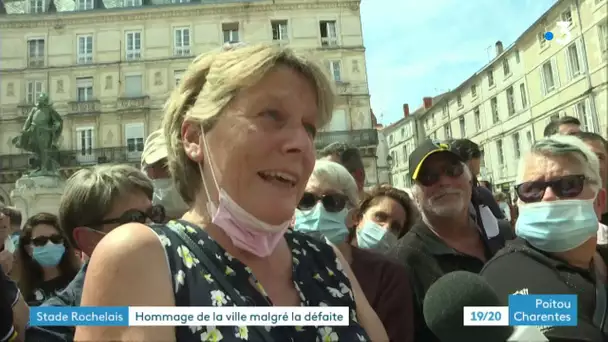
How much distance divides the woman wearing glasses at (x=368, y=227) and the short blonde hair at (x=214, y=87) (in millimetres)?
400

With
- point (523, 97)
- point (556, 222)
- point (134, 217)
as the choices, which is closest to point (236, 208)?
point (134, 217)

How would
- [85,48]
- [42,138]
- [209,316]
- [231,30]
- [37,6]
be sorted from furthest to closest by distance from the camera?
[231,30]
[37,6]
[85,48]
[42,138]
[209,316]

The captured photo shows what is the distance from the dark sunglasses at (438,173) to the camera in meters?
2.27

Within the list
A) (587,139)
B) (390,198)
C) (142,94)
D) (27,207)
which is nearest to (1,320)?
(390,198)

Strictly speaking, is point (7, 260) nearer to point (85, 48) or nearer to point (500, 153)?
point (500, 153)

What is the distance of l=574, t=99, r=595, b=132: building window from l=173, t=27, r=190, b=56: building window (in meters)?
19.0

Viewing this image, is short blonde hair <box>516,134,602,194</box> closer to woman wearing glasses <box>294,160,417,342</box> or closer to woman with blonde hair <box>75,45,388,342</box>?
woman wearing glasses <box>294,160,417,342</box>

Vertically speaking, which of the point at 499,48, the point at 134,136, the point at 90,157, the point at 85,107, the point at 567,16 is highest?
the point at 85,107

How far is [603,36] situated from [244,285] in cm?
164

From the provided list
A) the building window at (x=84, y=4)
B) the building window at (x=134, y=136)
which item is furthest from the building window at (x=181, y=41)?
the building window at (x=84, y=4)

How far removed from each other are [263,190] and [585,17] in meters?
1.88

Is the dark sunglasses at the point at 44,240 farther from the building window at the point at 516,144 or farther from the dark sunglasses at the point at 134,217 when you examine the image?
the building window at the point at 516,144

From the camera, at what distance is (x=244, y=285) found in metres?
1.03

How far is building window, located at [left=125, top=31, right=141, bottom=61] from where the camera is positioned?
67.7ft
